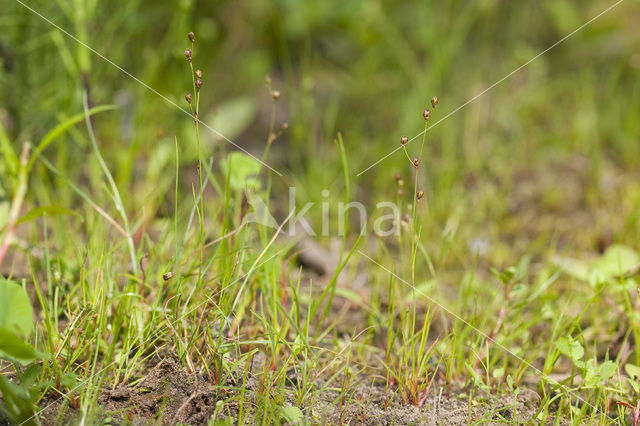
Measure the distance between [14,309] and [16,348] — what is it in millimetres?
68

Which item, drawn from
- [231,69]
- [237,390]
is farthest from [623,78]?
[237,390]

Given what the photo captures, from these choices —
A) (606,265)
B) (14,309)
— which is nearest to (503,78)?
(606,265)

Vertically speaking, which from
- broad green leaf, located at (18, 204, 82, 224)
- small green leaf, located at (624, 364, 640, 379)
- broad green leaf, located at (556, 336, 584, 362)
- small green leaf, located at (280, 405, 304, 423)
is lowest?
small green leaf, located at (280, 405, 304, 423)

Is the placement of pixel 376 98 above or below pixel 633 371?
above

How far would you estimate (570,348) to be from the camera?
3.63 ft

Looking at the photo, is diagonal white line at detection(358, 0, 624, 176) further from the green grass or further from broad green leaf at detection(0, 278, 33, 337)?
broad green leaf at detection(0, 278, 33, 337)

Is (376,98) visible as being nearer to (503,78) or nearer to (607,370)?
(503,78)

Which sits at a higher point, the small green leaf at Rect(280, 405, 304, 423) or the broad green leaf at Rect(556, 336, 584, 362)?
the broad green leaf at Rect(556, 336, 584, 362)

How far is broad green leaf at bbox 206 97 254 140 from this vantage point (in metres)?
2.30

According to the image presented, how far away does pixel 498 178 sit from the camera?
218 centimetres

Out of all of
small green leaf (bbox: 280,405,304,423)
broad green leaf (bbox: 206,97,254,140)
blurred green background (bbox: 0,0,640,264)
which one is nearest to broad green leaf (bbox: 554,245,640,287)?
blurred green background (bbox: 0,0,640,264)

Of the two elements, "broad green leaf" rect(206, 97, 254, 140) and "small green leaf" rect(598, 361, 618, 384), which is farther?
"broad green leaf" rect(206, 97, 254, 140)

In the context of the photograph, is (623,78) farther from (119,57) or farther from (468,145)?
(119,57)

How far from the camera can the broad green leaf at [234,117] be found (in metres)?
2.30
